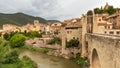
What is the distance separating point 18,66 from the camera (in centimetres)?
1819

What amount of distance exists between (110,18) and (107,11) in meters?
6.52

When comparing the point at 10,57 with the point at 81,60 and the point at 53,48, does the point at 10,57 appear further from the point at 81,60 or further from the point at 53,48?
the point at 53,48

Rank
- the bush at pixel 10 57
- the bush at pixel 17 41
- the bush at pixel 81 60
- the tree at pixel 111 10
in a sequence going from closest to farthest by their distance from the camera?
the bush at pixel 10 57 < the bush at pixel 81 60 < the tree at pixel 111 10 < the bush at pixel 17 41

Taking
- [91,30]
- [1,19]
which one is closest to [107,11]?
[91,30]

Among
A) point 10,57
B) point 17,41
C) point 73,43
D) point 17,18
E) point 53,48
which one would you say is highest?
point 17,18

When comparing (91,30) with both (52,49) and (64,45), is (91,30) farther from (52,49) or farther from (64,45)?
(52,49)

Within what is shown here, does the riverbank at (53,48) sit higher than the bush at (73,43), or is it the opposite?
the bush at (73,43)

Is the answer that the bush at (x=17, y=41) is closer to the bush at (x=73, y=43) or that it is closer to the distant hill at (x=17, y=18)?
the bush at (x=73, y=43)

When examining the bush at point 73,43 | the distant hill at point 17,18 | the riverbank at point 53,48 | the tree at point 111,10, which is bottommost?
the riverbank at point 53,48

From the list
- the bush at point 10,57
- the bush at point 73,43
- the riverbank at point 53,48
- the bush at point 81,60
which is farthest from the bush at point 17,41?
the bush at point 10,57

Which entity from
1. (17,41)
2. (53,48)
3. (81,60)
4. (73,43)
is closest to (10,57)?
(81,60)

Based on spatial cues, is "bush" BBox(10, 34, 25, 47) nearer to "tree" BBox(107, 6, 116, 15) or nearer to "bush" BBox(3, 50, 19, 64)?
"tree" BBox(107, 6, 116, 15)

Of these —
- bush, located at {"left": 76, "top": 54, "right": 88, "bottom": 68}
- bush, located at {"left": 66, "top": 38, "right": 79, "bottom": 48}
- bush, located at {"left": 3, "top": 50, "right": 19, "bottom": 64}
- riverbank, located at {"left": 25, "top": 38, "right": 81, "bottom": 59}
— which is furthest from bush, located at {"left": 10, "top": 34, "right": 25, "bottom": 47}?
bush, located at {"left": 3, "top": 50, "right": 19, "bottom": 64}

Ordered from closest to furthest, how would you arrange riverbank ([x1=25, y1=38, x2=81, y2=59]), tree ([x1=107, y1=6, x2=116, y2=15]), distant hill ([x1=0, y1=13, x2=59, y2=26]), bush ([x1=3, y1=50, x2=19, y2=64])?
bush ([x1=3, y1=50, x2=19, y2=64]), riverbank ([x1=25, y1=38, x2=81, y2=59]), tree ([x1=107, y1=6, x2=116, y2=15]), distant hill ([x1=0, y1=13, x2=59, y2=26])
